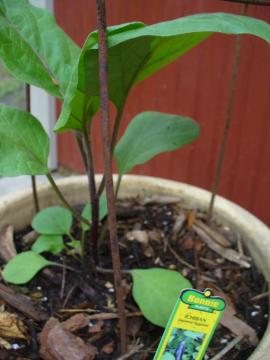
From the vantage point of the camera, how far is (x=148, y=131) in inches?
29.3

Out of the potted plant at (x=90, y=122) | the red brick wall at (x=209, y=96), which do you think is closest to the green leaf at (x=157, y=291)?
the potted plant at (x=90, y=122)

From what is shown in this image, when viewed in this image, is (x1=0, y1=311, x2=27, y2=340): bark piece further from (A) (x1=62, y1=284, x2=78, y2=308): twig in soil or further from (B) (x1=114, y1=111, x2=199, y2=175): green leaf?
(B) (x1=114, y1=111, x2=199, y2=175): green leaf

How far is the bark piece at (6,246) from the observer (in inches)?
29.0

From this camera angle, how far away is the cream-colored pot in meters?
0.73

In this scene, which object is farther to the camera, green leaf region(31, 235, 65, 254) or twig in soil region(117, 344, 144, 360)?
green leaf region(31, 235, 65, 254)

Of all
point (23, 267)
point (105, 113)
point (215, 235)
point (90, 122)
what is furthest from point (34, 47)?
point (215, 235)

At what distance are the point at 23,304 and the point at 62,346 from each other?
105mm

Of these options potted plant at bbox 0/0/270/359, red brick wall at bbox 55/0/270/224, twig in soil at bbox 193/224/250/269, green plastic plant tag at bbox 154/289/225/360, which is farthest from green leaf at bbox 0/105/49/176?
red brick wall at bbox 55/0/270/224

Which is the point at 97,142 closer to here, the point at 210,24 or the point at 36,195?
the point at 36,195

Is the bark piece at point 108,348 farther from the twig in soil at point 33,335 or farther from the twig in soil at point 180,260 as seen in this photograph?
the twig in soil at point 180,260

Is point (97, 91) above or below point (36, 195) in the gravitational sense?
above

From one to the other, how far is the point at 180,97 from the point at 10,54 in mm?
750

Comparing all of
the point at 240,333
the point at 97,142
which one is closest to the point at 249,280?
the point at 240,333

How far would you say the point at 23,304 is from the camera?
638 mm
